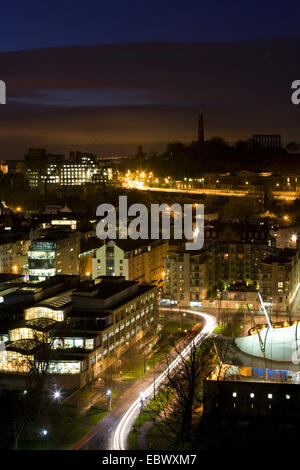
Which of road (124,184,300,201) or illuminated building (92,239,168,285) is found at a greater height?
road (124,184,300,201)

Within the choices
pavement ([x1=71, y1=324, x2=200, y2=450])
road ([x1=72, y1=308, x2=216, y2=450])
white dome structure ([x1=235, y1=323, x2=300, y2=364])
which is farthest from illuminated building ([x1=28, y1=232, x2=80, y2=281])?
white dome structure ([x1=235, y1=323, x2=300, y2=364])

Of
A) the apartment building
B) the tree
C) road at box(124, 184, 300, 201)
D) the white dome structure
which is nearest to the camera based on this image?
the tree

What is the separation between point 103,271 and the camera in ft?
37.3

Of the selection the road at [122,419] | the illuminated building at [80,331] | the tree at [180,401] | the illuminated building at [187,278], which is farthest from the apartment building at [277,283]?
the tree at [180,401]

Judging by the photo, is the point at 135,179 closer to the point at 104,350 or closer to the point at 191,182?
the point at 191,182

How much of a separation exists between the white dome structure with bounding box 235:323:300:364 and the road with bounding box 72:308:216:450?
873 millimetres

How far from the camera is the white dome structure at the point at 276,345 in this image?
720 cm

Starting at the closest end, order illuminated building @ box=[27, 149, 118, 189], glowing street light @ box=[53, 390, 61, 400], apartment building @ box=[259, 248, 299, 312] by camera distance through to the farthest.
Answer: glowing street light @ box=[53, 390, 61, 400]
apartment building @ box=[259, 248, 299, 312]
illuminated building @ box=[27, 149, 118, 189]

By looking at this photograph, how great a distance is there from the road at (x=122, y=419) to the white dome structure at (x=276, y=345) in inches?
34.4

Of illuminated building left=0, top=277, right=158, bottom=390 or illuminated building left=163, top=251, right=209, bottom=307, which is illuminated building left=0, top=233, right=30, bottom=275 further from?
illuminated building left=0, top=277, right=158, bottom=390

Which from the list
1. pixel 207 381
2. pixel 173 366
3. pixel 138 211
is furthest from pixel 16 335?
pixel 138 211

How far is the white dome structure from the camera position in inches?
283

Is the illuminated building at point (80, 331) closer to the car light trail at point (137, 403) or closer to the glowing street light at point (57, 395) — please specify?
the glowing street light at point (57, 395)

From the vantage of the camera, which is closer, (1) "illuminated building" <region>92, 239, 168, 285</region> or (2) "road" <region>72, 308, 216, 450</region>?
(2) "road" <region>72, 308, 216, 450</region>
